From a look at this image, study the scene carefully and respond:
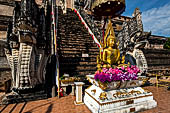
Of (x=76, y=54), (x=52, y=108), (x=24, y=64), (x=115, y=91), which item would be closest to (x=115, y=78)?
(x=115, y=91)

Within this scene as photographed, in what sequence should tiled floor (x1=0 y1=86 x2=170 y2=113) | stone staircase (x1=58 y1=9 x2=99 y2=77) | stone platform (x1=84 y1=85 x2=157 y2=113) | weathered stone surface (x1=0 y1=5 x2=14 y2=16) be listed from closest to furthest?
stone platform (x1=84 y1=85 x2=157 y2=113) → tiled floor (x1=0 y1=86 x2=170 y2=113) → stone staircase (x1=58 y1=9 x2=99 y2=77) → weathered stone surface (x1=0 y1=5 x2=14 y2=16)

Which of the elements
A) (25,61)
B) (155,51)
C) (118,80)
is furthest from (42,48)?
(155,51)

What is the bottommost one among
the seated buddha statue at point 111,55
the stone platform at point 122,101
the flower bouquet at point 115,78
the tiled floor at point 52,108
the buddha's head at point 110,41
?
the tiled floor at point 52,108

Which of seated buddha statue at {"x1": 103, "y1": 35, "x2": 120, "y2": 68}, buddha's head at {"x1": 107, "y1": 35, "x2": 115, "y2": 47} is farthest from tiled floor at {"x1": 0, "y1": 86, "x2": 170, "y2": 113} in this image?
buddha's head at {"x1": 107, "y1": 35, "x2": 115, "y2": 47}

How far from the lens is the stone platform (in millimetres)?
3301

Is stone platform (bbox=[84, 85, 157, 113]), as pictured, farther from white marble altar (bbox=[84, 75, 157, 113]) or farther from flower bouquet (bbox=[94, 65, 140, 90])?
flower bouquet (bbox=[94, 65, 140, 90])

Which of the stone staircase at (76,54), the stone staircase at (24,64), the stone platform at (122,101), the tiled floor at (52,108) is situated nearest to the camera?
the stone platform at (122,101)

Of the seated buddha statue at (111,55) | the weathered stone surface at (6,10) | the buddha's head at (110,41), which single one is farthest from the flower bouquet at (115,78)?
the weathered stone surface at (6,10)

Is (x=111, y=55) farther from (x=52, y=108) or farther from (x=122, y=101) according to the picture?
(x=52, y=108)

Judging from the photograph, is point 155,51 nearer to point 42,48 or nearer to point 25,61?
point 42,48

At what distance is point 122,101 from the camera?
3.54 metres

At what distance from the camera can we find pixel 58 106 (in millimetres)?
4305

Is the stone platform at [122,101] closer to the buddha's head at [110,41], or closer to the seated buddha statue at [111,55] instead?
the seated buddha statue at [111,55]

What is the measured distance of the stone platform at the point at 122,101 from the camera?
330cm
